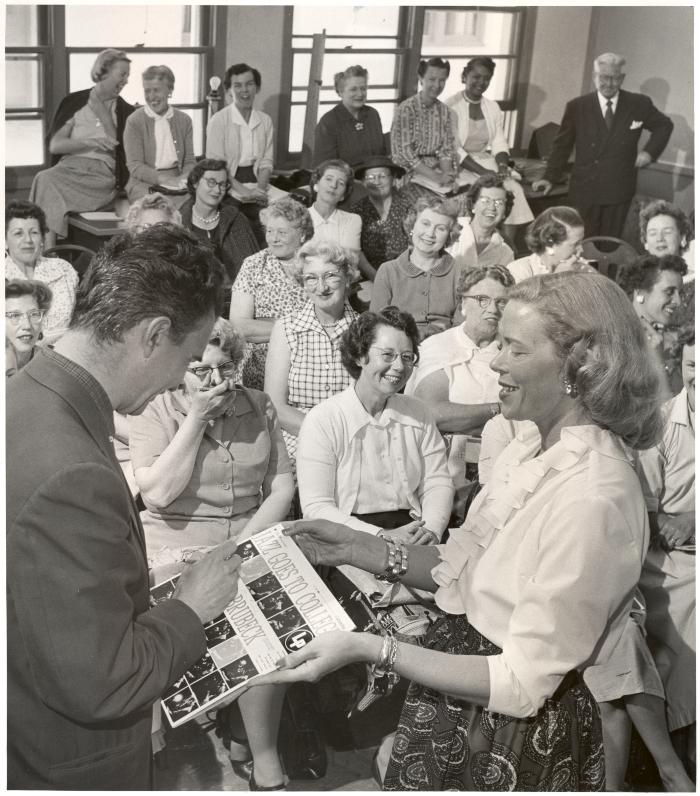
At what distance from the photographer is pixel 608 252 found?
466 cm

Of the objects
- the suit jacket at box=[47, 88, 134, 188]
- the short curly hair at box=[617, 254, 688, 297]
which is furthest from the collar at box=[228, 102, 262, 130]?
the short curly hair at box=[617, 254, 688, 297]

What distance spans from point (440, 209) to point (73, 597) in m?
3.63

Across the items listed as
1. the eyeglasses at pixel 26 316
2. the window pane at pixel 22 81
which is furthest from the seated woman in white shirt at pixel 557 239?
the window pane at pixel 22 81

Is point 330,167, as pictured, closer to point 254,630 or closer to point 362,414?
point 362,414

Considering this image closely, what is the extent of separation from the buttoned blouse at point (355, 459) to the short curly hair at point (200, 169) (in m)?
1.30

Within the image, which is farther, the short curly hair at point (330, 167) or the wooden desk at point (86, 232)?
the short curly hair at point (330, 167)

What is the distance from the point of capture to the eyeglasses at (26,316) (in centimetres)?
321

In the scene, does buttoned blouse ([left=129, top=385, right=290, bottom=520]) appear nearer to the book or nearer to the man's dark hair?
the book

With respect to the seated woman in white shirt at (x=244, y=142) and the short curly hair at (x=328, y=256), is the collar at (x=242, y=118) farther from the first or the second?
the short curly hair at (x=328, y=256)

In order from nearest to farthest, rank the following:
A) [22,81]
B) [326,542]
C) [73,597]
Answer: [73,597]
[326,542]
[22,81]

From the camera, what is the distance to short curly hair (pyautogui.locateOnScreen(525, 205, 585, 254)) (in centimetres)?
455

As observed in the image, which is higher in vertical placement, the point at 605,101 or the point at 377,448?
the point at 605,101

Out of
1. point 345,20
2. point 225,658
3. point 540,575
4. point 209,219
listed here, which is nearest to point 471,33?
point 345,20

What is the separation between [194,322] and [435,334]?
101 inches
